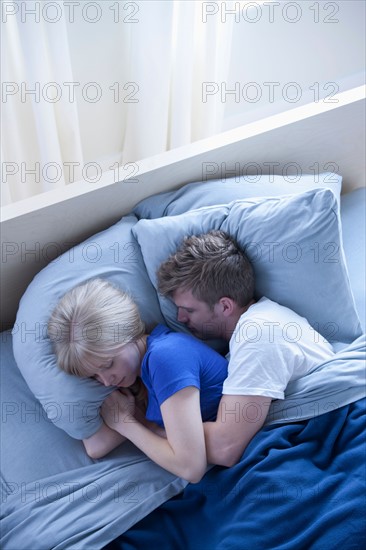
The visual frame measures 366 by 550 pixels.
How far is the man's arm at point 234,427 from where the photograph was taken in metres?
1.15

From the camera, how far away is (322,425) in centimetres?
116

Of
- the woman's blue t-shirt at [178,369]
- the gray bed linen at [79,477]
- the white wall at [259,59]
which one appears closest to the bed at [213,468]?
the gray bed linen at [79,477]

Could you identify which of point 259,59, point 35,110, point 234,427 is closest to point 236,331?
point 234,427

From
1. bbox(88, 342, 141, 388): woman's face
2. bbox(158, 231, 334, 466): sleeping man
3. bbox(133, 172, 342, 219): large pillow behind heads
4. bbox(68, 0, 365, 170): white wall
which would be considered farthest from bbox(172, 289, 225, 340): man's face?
bbox(68, 0, 365, 170): white wall

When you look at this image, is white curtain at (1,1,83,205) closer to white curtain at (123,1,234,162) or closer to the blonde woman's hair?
white curtain at (123,1,234,162)

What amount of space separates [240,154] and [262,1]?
2.09ft

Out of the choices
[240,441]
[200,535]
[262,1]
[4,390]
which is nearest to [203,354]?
[240,441]

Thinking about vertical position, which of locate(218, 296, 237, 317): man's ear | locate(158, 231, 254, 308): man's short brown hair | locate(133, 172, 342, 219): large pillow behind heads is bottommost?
locate(218, 296, 237, 317): man's ear

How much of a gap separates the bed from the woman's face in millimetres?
46

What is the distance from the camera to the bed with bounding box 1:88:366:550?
108cm

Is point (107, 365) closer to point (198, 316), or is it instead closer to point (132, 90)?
point (198, 316)

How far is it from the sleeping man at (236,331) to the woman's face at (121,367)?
0.14 m

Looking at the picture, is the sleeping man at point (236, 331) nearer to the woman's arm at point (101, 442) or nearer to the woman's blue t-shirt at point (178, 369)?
the woman's blue t-shirt at point (178, 369)

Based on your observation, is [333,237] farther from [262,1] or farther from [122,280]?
[262,1]
